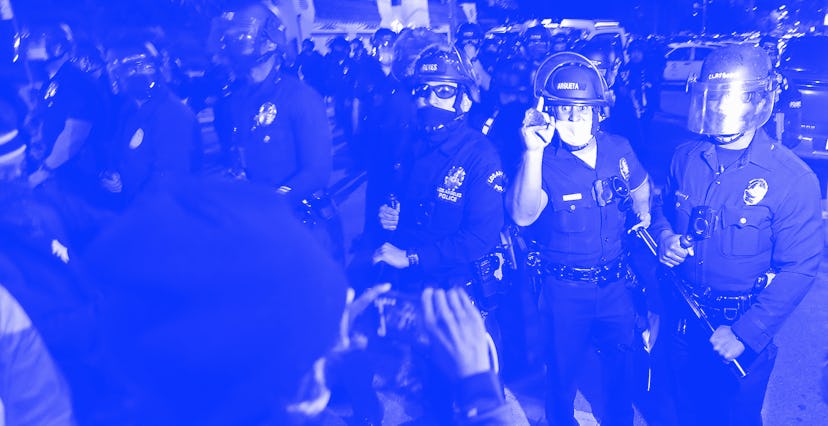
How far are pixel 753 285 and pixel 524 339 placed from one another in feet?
6.77

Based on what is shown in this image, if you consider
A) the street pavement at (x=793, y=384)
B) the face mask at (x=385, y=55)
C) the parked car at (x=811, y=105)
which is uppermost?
the face mask at (x=385, y=55)

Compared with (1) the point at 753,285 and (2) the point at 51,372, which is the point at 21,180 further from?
(1) the point at 753,285

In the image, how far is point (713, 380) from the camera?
3451 millimetres

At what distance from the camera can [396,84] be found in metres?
6.16

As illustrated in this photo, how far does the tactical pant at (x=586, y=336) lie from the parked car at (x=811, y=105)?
5.48 m

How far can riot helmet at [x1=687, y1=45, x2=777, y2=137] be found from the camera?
10.1 feet

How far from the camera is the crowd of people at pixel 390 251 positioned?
135cm

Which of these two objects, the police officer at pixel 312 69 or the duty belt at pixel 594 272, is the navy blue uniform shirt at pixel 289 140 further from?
the police officer at pixel 312 69

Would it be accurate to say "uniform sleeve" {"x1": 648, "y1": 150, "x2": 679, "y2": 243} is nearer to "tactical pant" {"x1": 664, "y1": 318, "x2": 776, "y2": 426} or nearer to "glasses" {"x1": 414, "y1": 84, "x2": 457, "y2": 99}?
"tactical pant" {"x1": 664, "y1": 318, "x2": 776, "y2": 426}

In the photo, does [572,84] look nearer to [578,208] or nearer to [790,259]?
[578,208]

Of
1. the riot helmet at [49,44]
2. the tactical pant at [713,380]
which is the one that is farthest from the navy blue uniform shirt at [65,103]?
the tactical pant at [713,380]

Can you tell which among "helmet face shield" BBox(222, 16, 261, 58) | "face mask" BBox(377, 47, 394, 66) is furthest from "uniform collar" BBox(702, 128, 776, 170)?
"face mask" BBox(377, 47, 394, 66)

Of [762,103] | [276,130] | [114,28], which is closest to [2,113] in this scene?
[276,130]

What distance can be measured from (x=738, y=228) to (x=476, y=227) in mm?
1395
